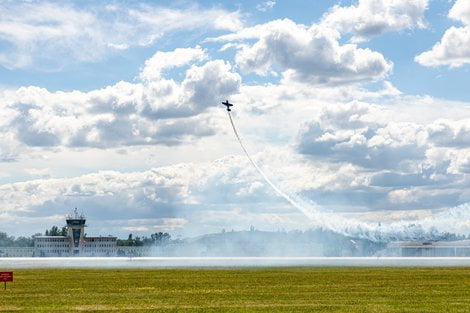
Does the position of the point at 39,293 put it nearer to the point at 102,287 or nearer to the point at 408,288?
the point at 102,287

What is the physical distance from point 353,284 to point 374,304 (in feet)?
65.7

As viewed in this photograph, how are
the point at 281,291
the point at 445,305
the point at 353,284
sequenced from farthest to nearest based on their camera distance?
the point at 353,284
the point at 281,291
the point at 445,305

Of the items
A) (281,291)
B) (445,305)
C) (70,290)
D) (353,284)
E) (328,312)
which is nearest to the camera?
(328,312)

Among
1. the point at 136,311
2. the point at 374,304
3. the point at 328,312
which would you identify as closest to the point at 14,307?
the point at 136,311

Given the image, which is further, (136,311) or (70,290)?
(70,290)

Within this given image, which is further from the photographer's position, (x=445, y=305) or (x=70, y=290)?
(x=70, y=290)

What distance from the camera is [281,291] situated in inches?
2104

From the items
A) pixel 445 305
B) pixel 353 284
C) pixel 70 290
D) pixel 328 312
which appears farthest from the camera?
pixel 353 284

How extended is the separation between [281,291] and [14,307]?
62.6 feet

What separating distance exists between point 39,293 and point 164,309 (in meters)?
16.8

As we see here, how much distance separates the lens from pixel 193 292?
53.8 metres

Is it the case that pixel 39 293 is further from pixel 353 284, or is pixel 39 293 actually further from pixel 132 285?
pixel 353 284

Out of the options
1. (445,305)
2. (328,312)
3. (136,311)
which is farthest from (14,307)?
(445,305)

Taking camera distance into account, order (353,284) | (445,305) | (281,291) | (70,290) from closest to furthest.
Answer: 1. (445,305)
2. (281,291)
3. (70,290)
4. (353,284)
